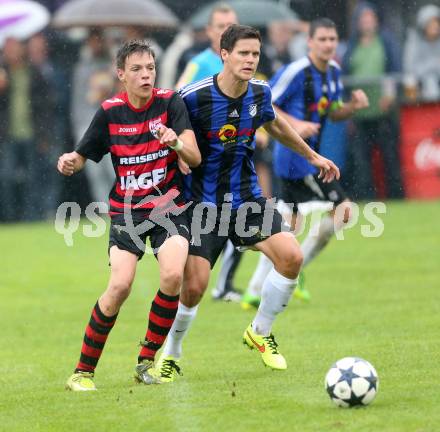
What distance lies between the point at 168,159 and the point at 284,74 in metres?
3.35

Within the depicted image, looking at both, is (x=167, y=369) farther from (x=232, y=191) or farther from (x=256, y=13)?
(x=256, y=13)

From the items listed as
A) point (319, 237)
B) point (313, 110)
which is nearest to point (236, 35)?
point (313, 110)

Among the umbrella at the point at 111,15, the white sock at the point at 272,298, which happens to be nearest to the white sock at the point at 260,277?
the white sock at the point at 272,298

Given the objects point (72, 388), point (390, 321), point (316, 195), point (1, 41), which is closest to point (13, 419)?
point (72, 388)

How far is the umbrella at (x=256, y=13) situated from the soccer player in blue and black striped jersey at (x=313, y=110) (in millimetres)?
7819

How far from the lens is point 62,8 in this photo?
750 inches

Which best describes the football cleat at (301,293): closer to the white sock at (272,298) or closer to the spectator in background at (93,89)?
the white sock at (272,298)

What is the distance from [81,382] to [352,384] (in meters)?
1.87

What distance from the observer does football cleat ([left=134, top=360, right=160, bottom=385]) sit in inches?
306

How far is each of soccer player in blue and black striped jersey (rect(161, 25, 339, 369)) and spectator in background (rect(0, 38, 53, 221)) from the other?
1039 centimetres

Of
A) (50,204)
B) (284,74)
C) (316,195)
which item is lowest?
(50,204)

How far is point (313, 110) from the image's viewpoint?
1100 centimetres

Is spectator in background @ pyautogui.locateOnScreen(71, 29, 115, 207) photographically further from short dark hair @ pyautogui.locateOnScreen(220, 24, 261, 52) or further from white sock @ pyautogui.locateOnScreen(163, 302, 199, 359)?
white sock @ pyautogui.locateOnScreen(163, 302, 199, 359)

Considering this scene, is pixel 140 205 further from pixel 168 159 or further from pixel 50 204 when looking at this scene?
pixel 50 204
